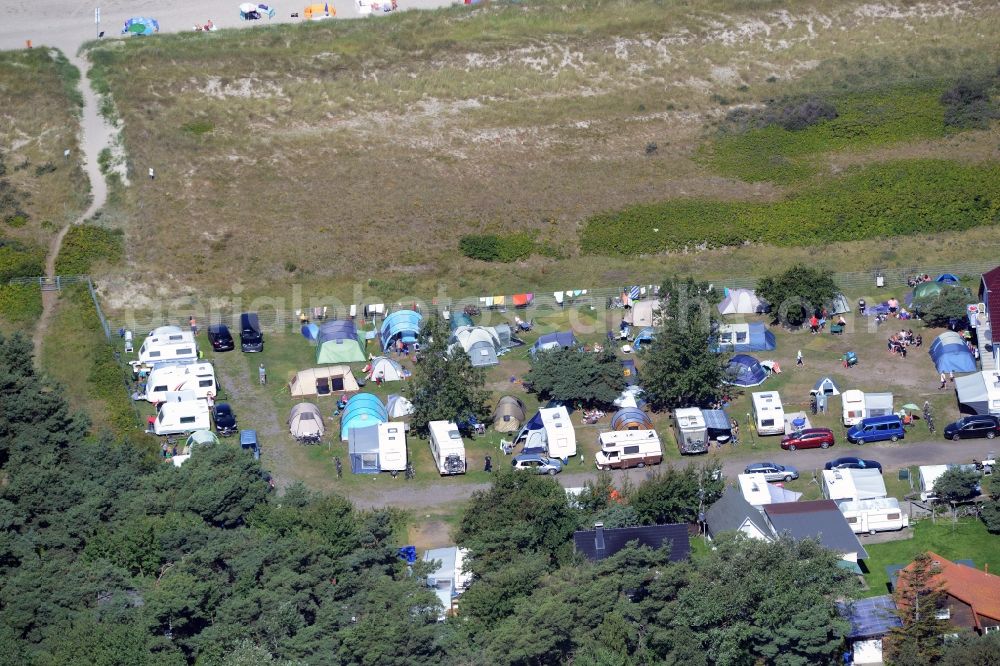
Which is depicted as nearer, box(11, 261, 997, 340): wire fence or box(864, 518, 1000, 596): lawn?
box(864, 518, 1000, 596): lawn

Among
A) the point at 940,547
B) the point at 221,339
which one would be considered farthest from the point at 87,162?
the point at 940,547

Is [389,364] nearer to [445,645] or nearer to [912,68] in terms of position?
[445,645]

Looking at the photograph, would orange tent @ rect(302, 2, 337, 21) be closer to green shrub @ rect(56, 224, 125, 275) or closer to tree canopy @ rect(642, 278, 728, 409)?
green shrub @ rect(56, 224, 125, 275)

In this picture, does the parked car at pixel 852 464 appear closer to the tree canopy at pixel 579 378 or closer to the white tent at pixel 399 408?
the tree canopy at pixel 579 378

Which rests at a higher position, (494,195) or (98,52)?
(98,52)

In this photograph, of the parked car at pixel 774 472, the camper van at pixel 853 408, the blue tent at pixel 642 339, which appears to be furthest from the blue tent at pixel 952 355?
the blue tent at pixel 642 339

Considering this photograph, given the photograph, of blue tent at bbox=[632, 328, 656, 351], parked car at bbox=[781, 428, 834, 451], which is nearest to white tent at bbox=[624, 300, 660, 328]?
blue tent at bbox=[632, 328, 656, 351]

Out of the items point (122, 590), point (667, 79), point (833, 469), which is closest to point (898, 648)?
point (833, 469)
